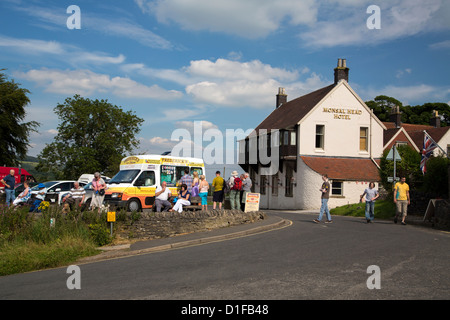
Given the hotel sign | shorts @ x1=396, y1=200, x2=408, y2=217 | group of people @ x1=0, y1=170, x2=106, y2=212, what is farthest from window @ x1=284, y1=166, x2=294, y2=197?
group of people @ x1=0, y1=170, x2=106, y2=212

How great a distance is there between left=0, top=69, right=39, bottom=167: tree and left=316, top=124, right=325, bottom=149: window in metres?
27.0

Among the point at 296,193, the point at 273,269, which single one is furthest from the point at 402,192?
the point at 296,193

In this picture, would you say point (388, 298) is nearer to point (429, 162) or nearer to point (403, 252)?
point (403, 252)

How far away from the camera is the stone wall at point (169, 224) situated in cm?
1382

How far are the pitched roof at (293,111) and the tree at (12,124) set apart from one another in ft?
76.8

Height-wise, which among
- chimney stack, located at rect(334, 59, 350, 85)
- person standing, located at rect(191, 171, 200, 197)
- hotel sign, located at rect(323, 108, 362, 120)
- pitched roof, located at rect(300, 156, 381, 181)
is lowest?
person standing, located at rect(191, 171, 200, 197)

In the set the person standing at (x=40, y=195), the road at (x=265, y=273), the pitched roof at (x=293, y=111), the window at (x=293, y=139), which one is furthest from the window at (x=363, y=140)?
the person standing at (x=40, y=195)

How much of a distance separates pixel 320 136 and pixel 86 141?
24.6 meters

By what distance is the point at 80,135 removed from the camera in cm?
4356

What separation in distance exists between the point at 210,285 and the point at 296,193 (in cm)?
2725

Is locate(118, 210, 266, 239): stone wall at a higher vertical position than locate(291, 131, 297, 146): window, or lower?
lower

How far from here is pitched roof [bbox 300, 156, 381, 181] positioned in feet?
104

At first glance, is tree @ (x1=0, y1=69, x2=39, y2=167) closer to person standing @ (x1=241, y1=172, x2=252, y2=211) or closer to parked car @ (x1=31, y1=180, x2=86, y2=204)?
parked car @ (x1=31, y1=180, x2=86, y2=204)
